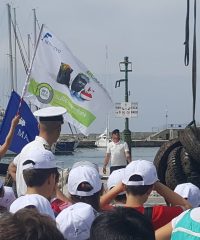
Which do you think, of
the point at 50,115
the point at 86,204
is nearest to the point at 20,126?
the point at 50,115

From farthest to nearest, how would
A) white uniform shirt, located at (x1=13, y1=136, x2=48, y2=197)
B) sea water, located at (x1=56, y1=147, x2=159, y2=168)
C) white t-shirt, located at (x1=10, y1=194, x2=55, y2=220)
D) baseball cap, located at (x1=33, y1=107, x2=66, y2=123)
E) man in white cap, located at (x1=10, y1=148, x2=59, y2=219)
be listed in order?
sea water, located at (x1=56, y1=147, x2=159, y2=168)
baseball cap, located at (x1=33, y1=107, x2=66, y2=123)
white uniform shirt, located at (x1=13, y1=136, x2=48, y2=197)
man in white cap, located at (x1=10, y1=148, x2=59, y2=219)
white t-shirt, located at (x1=10, y1=194, x2=55, y2=220)

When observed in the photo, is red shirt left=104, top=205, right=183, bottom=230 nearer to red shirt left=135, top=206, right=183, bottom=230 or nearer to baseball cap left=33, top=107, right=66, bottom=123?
red shirt left=135, top=206, right=183, bottom=230

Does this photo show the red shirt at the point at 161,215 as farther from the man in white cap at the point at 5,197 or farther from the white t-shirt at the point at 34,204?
the man in white cap at the point at 5,197

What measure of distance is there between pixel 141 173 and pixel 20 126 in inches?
132

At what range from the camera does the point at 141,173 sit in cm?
494

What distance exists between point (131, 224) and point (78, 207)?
4.34 feet

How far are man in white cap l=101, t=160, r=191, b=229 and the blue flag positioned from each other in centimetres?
296

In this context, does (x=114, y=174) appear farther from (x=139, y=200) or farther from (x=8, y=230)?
(x=8, y=230)

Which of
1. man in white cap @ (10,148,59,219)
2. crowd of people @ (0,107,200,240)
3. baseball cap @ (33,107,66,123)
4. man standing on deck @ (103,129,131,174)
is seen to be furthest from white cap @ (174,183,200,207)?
man standing on deck @ (103,129,131,174)

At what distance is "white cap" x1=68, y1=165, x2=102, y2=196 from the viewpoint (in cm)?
488

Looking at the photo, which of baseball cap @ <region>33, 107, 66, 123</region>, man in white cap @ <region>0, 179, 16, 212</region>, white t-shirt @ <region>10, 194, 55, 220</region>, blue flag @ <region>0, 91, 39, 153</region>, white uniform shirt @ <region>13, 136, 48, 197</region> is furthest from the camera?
blue flag @ <region>0, 91, 39, 153</region>

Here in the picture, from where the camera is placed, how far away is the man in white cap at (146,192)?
15.3ft

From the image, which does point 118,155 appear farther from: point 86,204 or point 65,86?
point 86,204

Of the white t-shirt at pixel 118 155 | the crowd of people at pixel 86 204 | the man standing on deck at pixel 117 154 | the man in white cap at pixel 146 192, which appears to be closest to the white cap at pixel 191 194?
the crowd of people at pixel 86 204
